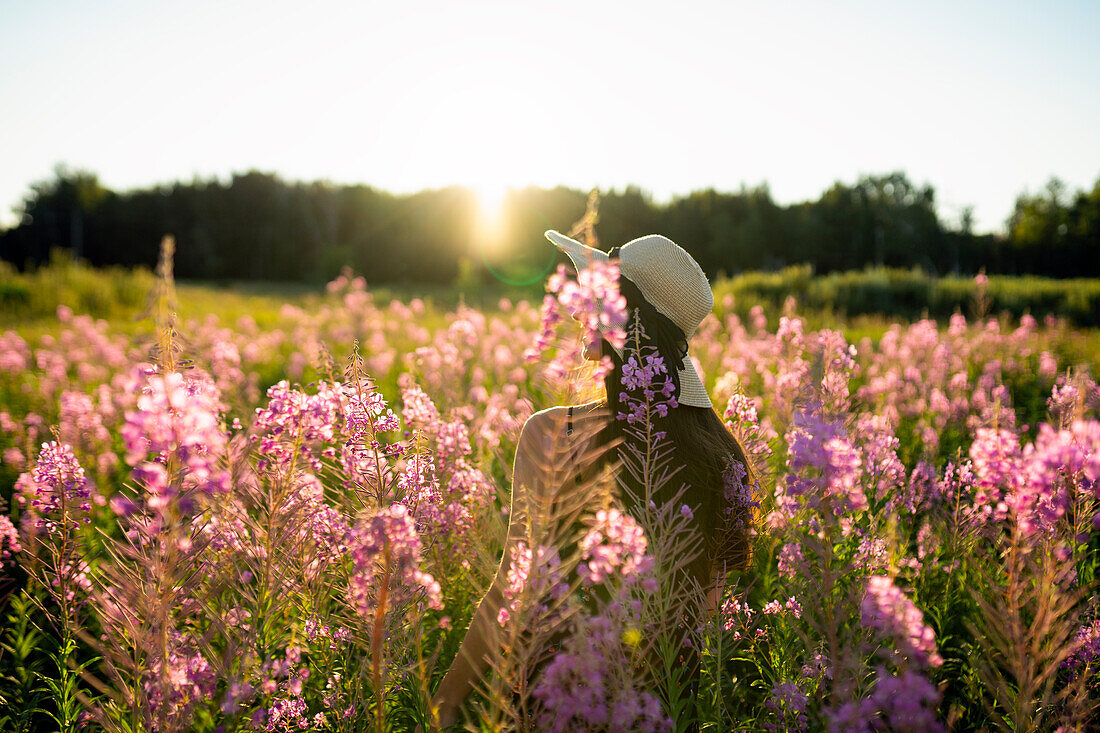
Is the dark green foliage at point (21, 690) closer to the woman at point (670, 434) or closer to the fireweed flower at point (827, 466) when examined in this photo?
the woman at point (670, 434)

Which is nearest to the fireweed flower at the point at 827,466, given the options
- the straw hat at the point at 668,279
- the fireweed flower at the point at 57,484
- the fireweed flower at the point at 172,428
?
the straw hat at the point at 668,279

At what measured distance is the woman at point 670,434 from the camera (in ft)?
7.04

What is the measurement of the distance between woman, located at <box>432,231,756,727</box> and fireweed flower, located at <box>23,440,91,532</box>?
5.70 feet

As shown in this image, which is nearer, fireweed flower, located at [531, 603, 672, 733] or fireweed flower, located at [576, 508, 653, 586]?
fireweed flower, located at [531, 603, 672, 733]

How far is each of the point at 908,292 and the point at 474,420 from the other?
22.9 m

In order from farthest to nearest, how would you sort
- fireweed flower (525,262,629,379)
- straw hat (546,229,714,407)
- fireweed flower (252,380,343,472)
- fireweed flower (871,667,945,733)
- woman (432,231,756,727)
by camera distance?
straw hat (546,229,714,407), woman (432,231,756,727), fireweed flower (252,380,343,472), fireweed flower (525,262,629,379), fireweed flower (871,667,945,733)

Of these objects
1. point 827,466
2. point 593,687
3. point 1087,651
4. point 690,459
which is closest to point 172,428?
point 593,687

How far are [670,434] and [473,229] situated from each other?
2273 inches

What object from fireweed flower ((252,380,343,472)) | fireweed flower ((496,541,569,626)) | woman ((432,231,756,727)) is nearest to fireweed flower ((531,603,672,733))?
fireweed flower ((496,541,569,626))

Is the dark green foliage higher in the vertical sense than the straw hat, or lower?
lower

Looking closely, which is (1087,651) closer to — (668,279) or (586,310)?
(668,279)

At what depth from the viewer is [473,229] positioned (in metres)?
57.6

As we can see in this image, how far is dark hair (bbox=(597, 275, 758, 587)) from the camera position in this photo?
2.25m

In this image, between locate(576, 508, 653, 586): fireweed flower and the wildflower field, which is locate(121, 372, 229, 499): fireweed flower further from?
locate(576, 508, 653, 586): fireweed flower
